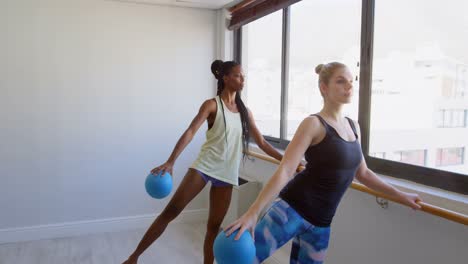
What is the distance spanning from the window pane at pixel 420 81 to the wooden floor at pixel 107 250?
4.27ft

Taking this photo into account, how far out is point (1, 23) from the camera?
3242 mm

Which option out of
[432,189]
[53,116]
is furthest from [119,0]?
[432,189]

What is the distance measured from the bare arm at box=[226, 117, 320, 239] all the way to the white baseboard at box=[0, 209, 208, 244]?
263 centimetres

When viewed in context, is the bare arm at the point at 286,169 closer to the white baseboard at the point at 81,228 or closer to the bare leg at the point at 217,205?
the bare leg at the point at 217,205

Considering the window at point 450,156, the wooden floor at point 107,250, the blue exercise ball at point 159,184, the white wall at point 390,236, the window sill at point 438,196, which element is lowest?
the wooden floor at point 107,250

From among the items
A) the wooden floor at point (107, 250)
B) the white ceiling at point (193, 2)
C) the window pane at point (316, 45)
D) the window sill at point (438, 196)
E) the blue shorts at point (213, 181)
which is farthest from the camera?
the white ceiling at point (193, 2)

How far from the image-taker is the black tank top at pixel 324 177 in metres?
1.50

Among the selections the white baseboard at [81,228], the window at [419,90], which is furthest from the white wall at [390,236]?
the white baseboard at [81,228]

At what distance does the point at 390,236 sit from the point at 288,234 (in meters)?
0.70

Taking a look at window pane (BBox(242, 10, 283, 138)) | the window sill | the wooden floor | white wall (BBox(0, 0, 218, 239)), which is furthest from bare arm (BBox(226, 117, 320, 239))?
white wall (BBox(0, 0, 218, 239))

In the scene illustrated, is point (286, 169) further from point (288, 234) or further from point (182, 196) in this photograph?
point (182, 196)

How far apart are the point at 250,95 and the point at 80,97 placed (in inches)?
60.9

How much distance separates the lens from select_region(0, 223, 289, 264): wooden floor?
306cm

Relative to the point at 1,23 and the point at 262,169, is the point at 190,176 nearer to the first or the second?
the point at 262,169
